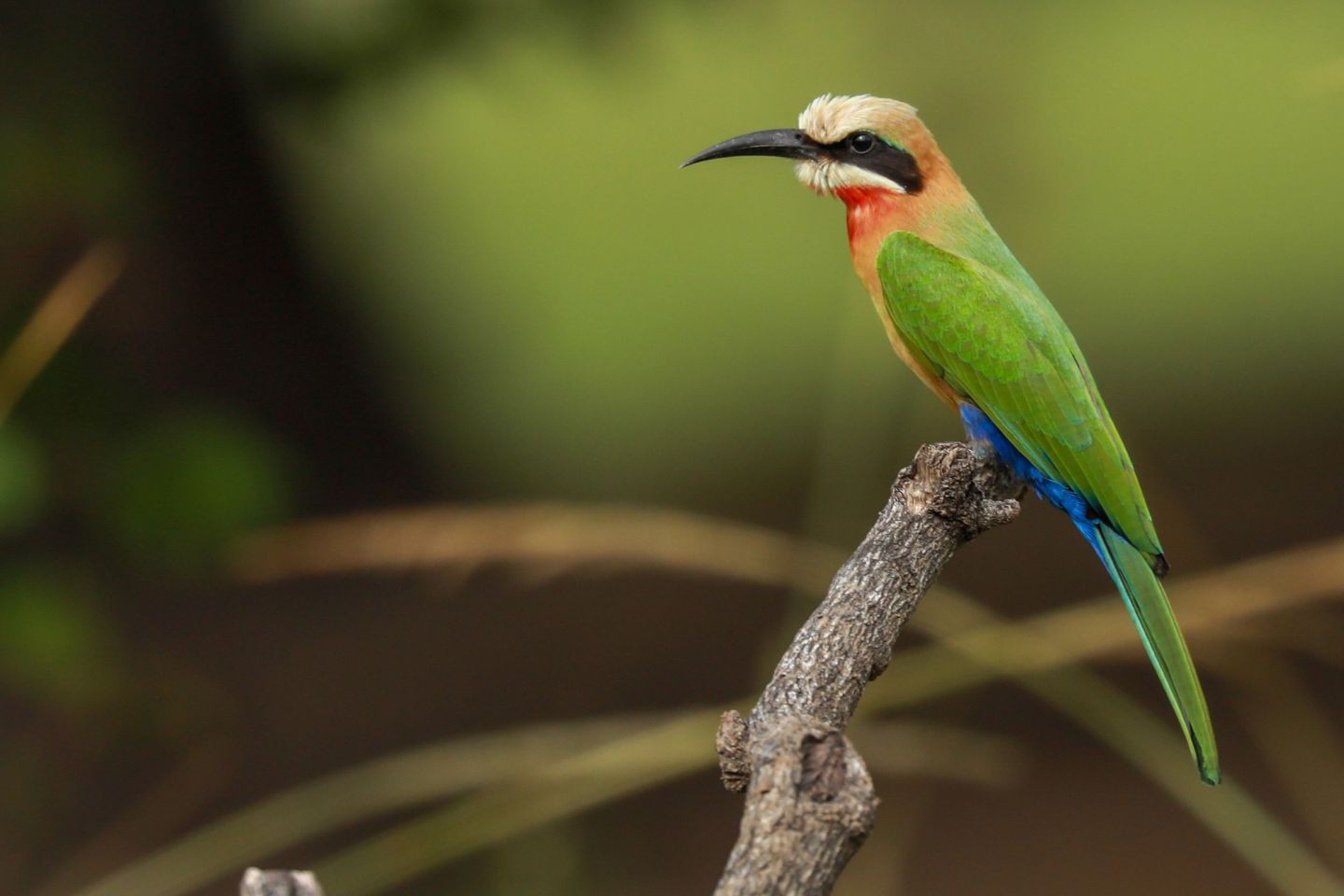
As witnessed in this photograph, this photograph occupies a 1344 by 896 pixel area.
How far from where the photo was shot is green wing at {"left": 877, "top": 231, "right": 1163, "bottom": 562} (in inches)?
87.5

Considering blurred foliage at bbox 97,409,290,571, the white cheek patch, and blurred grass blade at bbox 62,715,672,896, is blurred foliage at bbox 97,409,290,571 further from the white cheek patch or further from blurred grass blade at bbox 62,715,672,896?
the white cheek patch

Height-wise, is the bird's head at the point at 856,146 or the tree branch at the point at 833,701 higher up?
the bird's head at the point at 856,146

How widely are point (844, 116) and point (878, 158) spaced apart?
4.0 inches

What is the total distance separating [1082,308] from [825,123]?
5227 millimetres

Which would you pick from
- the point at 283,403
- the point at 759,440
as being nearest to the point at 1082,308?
the point at 759,440

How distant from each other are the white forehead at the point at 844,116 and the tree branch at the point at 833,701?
1.03 m

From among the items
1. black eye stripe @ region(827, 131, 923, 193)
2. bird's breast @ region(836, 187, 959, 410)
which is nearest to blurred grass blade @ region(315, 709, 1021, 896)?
bird's breast @ region(836, 187, 959, 410)

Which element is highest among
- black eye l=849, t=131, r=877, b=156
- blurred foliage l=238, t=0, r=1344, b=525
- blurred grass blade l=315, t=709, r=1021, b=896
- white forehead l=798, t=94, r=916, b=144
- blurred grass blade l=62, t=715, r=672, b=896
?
blurred foliage l=238, t=0, r=1344, b=525

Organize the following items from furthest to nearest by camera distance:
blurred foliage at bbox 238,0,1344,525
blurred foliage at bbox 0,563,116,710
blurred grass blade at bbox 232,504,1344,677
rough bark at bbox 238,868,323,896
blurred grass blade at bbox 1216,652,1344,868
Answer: blurred foliage at bbox 238,0,1344,525 < blurred grass blade at bbox 1216,652,1344,868 < blurred foliage at bbox 0,563,116,710 < blurred grass blade at bbox 232,504,1344,677 < rough bark at bbox 238,868,323,896

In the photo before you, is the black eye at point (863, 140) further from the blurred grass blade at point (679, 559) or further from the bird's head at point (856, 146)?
the blurred grass blade at point (679, 559)

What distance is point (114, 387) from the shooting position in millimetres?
2904

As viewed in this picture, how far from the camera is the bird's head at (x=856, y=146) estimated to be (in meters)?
2.57

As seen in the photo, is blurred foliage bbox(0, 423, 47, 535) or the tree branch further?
blurred foliage bbox(0, 423, 47, 535)

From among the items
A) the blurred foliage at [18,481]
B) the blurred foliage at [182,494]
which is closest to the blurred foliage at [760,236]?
the blurred foliage at [182,494]
